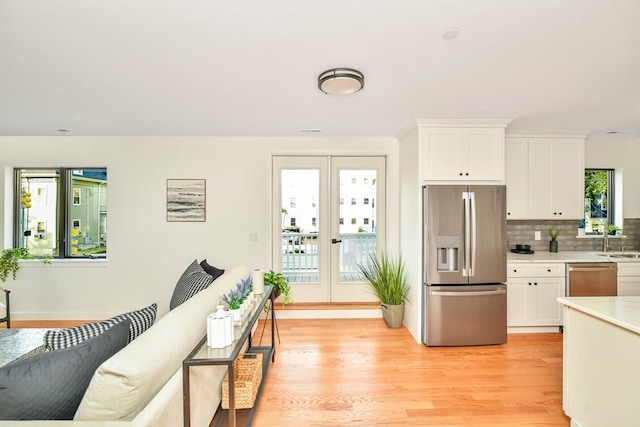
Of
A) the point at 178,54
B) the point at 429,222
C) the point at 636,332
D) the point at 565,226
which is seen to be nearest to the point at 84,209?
the point at 178,54

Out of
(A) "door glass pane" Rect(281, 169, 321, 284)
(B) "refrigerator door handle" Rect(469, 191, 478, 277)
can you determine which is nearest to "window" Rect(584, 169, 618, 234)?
(B) "refrigerator door handle" Rect(469, 191, 478, 277)

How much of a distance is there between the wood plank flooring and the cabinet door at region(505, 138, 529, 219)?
1.49 meters

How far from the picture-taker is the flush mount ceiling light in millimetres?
1988

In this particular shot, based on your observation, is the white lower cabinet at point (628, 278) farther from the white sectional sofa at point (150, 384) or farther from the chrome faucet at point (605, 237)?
the white sectional sofa at point (150, 384)

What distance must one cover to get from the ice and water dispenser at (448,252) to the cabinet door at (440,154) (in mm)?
654

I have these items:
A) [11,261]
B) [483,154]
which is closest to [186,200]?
[11,261]

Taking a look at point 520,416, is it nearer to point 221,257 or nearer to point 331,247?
point 331,247

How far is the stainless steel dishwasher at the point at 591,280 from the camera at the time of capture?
3.25m

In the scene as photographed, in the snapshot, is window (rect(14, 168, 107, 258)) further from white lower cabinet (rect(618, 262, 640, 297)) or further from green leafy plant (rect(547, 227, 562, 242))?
white lower cabinet (rect(618, 262, 640, 297))

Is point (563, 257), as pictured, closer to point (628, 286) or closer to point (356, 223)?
point (628, 286)

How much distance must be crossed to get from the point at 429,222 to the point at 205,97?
2469mm

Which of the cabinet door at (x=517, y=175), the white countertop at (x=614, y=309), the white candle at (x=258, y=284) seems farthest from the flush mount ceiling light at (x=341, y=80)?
the cabinet door at (x=517, y=175)

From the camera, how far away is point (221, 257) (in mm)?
3883

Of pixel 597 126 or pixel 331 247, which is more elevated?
pixel 597 126
